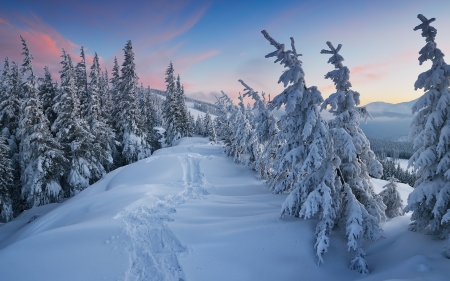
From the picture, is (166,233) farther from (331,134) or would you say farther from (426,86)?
(426,86)

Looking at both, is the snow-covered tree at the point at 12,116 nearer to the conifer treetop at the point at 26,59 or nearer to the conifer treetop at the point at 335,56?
the conifer treetop at the point at 26,59

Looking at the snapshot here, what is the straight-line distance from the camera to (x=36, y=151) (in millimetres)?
21297

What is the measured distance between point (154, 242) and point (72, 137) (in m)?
20.6

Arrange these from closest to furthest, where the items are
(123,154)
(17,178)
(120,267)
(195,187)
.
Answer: (120,267)
(195,187)
(17,178)
(123,154)

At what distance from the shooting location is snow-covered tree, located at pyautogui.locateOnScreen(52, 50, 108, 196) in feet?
74.8

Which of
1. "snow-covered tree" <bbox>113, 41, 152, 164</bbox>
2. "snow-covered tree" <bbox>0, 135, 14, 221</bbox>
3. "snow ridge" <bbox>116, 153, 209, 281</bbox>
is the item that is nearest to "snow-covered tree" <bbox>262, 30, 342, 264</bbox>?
"snow ridge" <bbox>116, 153, 209, 281</bbox>

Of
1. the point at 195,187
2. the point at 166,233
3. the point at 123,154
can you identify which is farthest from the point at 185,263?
the point at 123,154

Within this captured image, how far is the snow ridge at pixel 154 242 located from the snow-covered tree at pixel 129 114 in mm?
19360

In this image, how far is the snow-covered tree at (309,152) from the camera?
8336mm

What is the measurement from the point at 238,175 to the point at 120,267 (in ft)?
53.6

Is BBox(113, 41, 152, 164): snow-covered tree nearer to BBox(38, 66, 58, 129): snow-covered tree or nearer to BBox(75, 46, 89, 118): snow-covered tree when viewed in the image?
BBox(75, 46, 89, 118): snow-covered tree

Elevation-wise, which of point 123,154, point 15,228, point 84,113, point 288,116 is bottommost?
point 15,228

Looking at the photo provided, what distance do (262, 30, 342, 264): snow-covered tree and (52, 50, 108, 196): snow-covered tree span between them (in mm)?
22202

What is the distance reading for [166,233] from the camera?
9.47 metres
